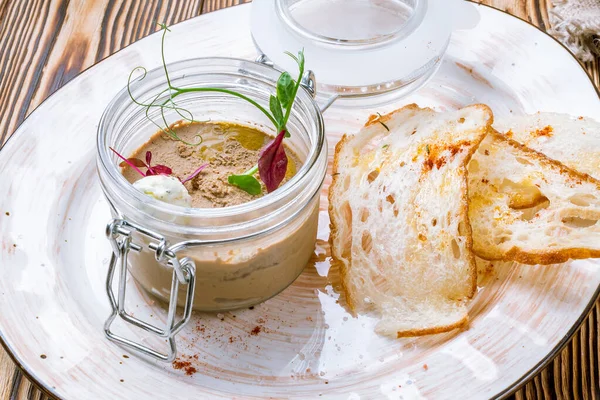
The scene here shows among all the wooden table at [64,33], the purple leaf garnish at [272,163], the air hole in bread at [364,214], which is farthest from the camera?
the wooden table at [64,33]

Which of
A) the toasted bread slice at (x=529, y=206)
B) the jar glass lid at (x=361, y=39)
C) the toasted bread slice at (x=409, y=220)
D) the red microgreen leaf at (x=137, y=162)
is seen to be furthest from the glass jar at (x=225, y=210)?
the toasted bread slice at (x=529, y=206)

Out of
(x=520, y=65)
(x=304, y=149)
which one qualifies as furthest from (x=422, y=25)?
(x=304, y=149)

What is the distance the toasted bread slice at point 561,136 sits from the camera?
2.01 metres

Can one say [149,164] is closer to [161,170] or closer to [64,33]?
[161,170]

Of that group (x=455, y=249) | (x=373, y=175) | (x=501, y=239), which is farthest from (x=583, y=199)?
(x=373, y=175)

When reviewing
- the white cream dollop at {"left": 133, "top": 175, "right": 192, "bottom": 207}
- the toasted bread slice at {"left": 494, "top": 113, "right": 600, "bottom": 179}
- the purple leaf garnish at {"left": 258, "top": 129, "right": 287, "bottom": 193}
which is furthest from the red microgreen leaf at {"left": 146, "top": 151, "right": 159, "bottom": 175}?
the toasted bread slice at {"left": 494, "top": 113, "right": 600, "bottom": 179}

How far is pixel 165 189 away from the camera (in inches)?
64.6

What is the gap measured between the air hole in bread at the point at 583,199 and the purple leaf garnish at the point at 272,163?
731 mm

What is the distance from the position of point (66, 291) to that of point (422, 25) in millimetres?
1272

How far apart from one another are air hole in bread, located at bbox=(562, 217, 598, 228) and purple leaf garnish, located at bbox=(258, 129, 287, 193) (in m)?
0.72

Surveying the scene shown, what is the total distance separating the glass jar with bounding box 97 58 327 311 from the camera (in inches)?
63.1

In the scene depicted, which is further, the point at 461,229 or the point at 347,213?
the point at 347,213

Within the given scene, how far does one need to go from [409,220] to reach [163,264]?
2.06 ft

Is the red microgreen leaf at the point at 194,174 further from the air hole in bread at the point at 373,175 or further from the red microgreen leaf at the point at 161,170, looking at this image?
the air hole in bread at the point at 373,175
